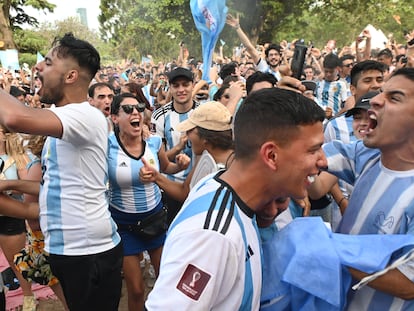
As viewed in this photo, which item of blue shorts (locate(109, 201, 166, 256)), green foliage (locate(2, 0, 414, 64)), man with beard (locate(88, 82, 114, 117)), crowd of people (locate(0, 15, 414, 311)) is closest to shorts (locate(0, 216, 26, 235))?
crowd of people (locate(0, 15, 414, 311))

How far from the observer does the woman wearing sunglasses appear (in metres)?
3.39

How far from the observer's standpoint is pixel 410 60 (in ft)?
18.9

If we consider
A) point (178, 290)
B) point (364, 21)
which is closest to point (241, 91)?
point (178, 290)

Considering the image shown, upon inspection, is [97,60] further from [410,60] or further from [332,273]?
[410,60]

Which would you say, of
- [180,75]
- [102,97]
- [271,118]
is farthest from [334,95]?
[271,118]

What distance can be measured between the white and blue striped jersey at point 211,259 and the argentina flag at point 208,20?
5957 millimetres

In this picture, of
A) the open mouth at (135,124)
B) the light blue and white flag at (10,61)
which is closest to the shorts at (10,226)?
the open mouth at (135,124)

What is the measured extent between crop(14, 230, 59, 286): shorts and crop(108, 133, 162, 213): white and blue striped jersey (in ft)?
2.15

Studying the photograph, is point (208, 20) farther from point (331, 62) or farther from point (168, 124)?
point (168, 124)

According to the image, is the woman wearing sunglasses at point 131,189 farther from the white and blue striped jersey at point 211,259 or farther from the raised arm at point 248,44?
the raised arm at point 248,44

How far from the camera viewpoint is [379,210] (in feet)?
5.45

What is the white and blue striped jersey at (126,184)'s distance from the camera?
341cm

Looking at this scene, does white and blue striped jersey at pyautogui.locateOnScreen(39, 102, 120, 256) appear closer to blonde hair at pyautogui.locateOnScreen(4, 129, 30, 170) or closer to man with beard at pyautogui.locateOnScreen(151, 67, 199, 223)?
blonde hair at pyautogui.locateOnScreen(4, 129, 30, 170)

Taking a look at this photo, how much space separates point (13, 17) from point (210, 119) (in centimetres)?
3629
